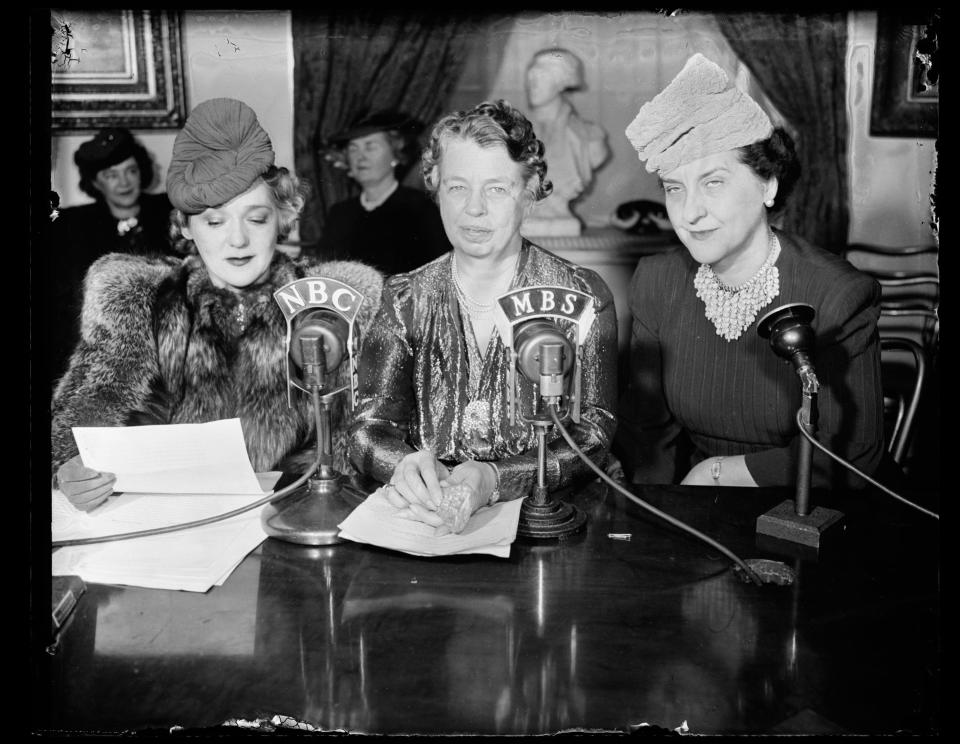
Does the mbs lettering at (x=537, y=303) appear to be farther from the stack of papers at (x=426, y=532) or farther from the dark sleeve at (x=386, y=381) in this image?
the stack of papers at (x=426, y=532)

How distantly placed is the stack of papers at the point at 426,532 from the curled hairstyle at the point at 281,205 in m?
0.83

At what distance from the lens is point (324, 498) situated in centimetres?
181

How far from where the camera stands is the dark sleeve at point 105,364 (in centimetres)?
225

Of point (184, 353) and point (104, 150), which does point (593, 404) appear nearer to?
point (184, 353)

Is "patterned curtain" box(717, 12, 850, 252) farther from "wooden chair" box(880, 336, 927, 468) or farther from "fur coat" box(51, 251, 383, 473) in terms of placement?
"fur coat" box(51, 251, 383, 473)

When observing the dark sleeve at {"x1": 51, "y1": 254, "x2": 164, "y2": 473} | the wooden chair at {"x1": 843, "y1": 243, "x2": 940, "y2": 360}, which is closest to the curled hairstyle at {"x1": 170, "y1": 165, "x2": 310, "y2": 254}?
the dark sleeve at {"x1": 51, "y1": 254, "x2": 164, "y2": 473}

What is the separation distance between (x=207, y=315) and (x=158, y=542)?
2.32 feet

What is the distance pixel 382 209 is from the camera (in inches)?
88.4

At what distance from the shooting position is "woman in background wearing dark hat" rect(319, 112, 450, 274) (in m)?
2.21

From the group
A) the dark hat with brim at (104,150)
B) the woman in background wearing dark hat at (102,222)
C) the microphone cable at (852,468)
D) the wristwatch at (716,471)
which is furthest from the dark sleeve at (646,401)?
the dark hat with brim at (104,150)

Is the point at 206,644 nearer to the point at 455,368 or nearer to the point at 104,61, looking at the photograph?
the point at 455,368

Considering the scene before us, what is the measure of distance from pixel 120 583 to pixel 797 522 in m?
1.34

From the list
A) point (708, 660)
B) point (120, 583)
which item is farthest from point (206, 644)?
point (708, 660)

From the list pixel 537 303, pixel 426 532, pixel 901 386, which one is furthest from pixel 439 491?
pixel 901 386
